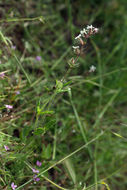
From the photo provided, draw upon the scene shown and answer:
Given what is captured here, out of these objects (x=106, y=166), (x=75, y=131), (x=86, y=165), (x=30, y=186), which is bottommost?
(x=106, y=166)

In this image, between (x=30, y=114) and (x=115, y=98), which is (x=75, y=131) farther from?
(x=115, y=98)

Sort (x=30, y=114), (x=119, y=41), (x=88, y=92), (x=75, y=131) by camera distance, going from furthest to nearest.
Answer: (x=119, y=41)
(x=88, y=92)
(x=75, y=131)
(x=30, y=114)

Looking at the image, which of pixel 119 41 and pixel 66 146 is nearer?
pixel 66 146

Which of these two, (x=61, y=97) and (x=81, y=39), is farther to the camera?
(x=61, y=97)

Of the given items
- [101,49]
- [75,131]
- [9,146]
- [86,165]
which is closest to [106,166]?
[86,165]

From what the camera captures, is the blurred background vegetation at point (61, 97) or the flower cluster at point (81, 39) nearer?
the flower cluster at point (81, 39)

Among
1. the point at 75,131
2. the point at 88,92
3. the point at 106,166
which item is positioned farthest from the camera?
the point at 88,92

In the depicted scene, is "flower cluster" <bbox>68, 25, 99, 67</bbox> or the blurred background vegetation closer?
"flower cluster" <bbox>68, 25, 99, 67</bbox>

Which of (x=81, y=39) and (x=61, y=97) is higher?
(x=81, y=39)
